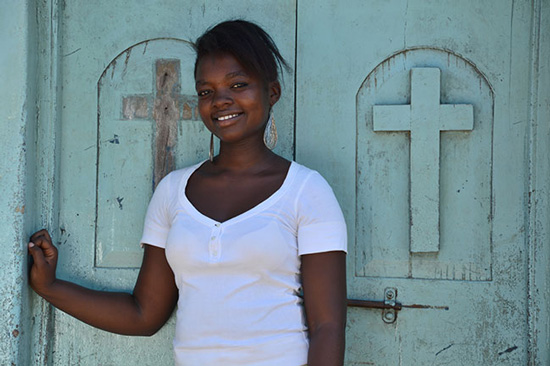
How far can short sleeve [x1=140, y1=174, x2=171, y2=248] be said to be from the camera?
2.13 meters

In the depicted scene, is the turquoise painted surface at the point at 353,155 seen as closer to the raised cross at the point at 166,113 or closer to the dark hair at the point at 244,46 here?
the raised cross at the point at 166,113

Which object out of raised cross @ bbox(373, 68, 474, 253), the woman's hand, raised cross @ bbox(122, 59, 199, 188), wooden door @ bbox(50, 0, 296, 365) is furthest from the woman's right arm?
raised cross @ bbox(373, 68, 474, 253)

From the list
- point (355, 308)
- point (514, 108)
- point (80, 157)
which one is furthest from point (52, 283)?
point (514, 108)

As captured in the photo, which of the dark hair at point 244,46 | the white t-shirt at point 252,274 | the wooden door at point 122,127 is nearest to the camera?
the white t-shirt at point 252,274

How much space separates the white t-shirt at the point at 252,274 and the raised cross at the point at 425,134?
407 millimetres

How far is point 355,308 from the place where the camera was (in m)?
2.29

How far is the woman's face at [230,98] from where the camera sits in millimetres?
1971

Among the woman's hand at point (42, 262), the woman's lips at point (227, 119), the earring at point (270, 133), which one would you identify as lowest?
the woman's hand at point (42, 262)

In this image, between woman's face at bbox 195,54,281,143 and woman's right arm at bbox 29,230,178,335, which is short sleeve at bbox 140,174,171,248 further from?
woman's face at bbox 195,54,281,143

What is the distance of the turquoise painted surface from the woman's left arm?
0.39 m

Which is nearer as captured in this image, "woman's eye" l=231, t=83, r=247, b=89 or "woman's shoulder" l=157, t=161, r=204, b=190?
"woman's eye" l=231, t=83, r=247, b=89

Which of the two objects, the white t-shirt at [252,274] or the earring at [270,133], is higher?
the earring at [270,133]

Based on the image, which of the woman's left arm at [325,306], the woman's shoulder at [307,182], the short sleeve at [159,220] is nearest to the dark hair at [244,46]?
the woman's shoulder at [307,182]

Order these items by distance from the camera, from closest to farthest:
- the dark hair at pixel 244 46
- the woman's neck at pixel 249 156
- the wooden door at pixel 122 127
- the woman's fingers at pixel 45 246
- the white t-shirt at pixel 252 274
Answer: the white t-shirt at pixel 252 274, the dark hair at pixel 244 46, the woman's neck at pixel 249 156, the woman's fingers at pixel 45 246, the wooden door at pixel 122 127
